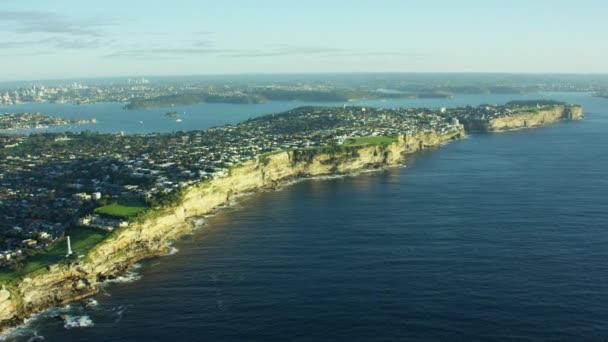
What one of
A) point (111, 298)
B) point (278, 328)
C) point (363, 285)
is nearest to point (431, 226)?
point (363, 285)

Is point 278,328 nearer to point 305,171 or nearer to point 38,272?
point 38,272

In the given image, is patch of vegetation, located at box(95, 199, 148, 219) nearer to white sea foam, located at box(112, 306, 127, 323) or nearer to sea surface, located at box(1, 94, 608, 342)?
sea surface, located at box(1, 94, 608, 342)

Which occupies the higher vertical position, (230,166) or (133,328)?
(230,166)

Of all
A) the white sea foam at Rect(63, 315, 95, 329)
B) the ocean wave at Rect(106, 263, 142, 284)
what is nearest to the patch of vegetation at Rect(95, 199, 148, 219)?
the ocean wave at Rect(106, 263, 142, 284)

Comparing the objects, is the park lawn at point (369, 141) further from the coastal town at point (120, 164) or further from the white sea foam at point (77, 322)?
the white sea foam at point (77, 322)

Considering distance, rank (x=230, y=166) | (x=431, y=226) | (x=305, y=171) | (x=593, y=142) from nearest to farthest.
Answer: (x=431, y=226) < (x=230, y=166) < (x=305, y=171) < (x=593, y=142)

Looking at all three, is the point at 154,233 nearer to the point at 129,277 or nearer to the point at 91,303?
the point at 129,277
